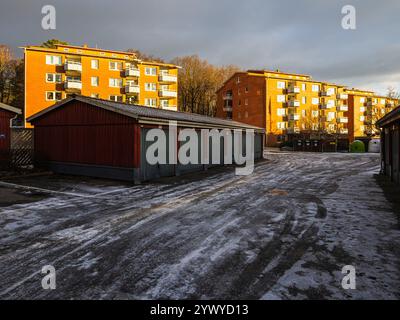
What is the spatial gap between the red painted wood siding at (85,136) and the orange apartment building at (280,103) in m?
44.4

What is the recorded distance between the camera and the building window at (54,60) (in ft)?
142

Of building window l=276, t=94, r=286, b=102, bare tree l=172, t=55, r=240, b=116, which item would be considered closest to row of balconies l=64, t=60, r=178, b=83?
bare tree l=172, t=55, r=240, b=116

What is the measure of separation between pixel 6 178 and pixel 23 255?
35.2ft

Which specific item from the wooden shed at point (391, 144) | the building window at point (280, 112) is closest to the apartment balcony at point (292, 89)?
the building window at point (280, 112)

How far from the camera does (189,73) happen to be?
63.8m

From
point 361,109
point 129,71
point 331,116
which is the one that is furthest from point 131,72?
point 361,109

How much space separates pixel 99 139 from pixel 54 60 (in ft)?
115

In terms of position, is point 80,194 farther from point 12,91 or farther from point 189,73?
point 189,73

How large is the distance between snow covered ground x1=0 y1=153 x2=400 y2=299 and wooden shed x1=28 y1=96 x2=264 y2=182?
327 centimetres

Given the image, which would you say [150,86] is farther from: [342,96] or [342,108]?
[342,108]

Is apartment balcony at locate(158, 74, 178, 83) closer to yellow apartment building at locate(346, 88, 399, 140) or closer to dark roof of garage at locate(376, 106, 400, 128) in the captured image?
dark roof of garage at locate(376, 106, 400, 128)

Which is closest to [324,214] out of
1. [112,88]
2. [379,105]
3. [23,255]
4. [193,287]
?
[193,287]

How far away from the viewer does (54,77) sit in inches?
1719
